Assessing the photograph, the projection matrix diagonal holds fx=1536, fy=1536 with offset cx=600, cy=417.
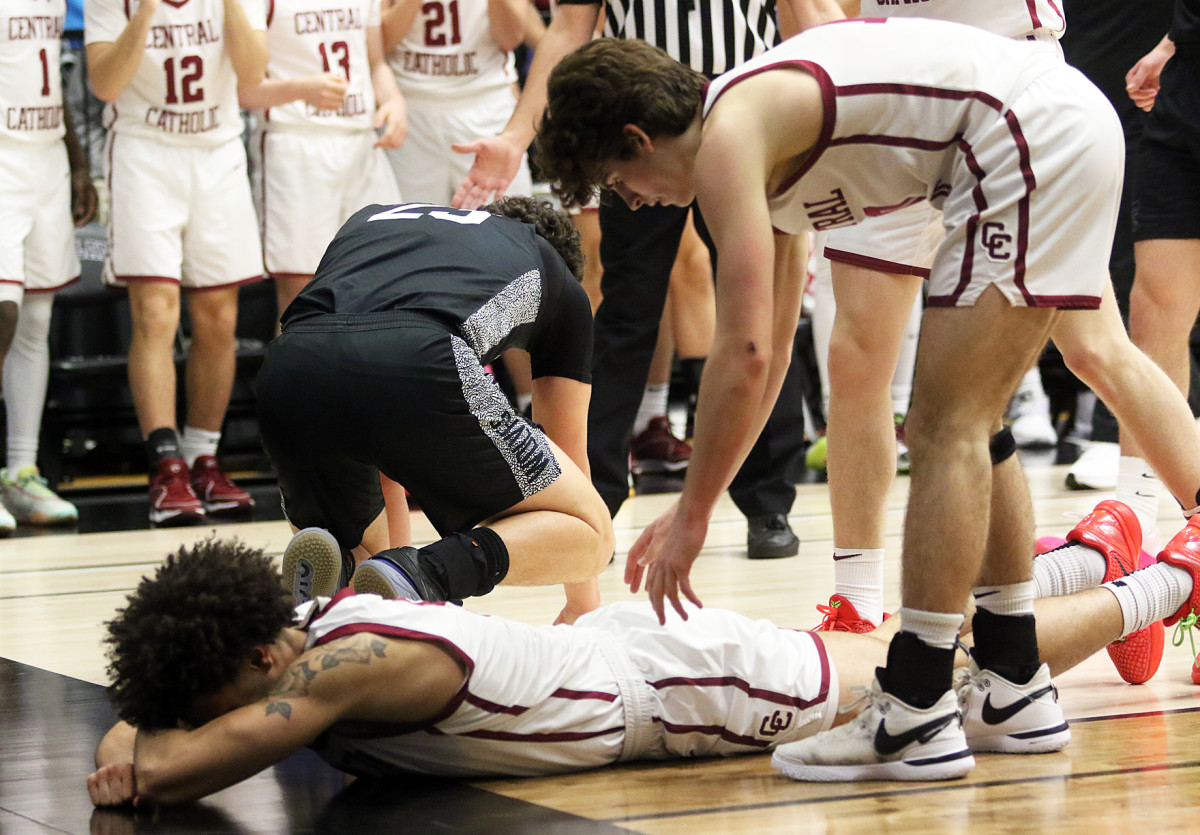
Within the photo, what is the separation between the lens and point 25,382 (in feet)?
17.3

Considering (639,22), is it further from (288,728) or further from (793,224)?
(288,728)

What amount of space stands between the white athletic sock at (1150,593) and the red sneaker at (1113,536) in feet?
0.46

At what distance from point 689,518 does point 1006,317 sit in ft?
1.64

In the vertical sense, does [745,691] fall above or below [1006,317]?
below

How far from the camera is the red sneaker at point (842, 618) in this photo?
9.00 feet

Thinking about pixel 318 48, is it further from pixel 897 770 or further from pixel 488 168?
pixel 897 770

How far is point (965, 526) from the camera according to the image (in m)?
1.99

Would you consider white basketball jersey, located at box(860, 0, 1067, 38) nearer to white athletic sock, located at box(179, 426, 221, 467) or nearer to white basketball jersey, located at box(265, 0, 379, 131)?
white basketball jersey, located at box(265, 0, 379, 131)

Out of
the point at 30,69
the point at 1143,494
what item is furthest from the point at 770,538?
the point at 30,69

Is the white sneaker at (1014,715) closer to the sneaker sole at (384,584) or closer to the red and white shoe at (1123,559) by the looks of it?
the red and white shoe at (1123,559)

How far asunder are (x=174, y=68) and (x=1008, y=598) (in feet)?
12.7

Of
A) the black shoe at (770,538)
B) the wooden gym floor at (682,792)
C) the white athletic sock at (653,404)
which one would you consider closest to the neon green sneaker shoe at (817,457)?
the white athletic sock at (653,404)

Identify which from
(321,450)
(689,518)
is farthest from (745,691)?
(321,450)

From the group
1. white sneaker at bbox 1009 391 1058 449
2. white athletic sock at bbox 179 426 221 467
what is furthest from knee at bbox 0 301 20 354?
white sneaker at bbox 1009 391 1058 449
